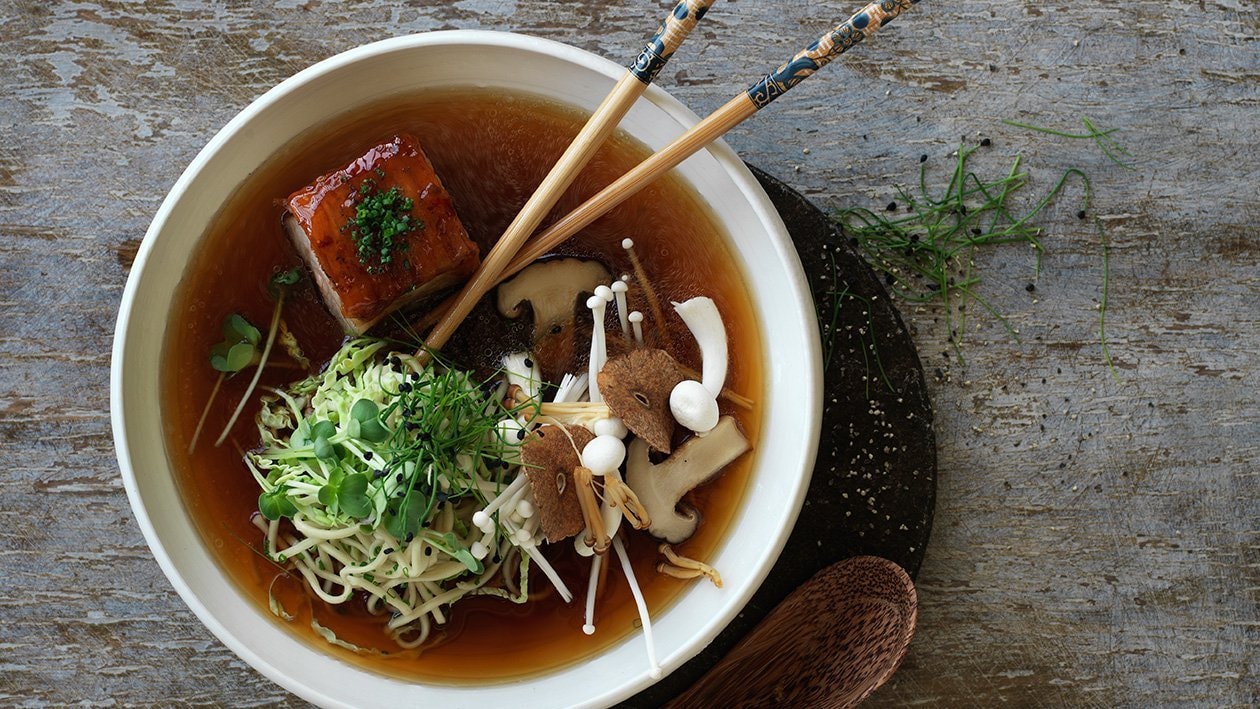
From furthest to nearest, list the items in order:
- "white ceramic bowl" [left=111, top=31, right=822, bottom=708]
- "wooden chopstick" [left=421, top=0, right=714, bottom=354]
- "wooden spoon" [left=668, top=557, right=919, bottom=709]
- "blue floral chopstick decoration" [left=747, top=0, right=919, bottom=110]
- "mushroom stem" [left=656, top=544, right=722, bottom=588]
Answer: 1. "wooden spoon" [left=668, top=557, right=919, bottom=709]
2. "mushroom stem" [left=656, top=544, right=722, bottom=588]
3. "white ceramic bowl" [left=111, top=31, right=822, bottom=708]
4. "wooden chopstick" [left=421, top=0, right=714, bottom=354]
5. "blue floral chopstick decoration" [left=747, top=0, right=919, bottom=110]

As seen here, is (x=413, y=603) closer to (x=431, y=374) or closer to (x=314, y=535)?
(x=314, y=535)

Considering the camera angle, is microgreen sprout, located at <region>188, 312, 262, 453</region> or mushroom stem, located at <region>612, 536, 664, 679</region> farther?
microgreen sprout, located at <region>188, 312, 262, 453</region>

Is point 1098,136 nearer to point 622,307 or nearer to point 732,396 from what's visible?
point 732,396

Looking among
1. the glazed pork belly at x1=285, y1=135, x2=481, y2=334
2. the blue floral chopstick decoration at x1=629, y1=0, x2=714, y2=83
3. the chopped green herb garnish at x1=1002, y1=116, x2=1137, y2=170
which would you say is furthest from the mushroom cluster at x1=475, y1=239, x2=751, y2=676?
the chopped green herb garnish at x1=1002, y1=116, x2=1137, y2=170

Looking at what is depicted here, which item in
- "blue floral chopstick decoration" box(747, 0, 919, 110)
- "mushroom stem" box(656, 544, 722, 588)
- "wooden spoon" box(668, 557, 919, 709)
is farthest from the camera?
"wooden spoon" box(668, 557, 919, 709)

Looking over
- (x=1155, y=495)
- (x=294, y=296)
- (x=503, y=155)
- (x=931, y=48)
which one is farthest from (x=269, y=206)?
(x=1155, y=495)

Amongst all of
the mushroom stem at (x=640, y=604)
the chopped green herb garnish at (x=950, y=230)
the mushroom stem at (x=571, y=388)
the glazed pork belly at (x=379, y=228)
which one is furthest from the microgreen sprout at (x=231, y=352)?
the chopped green herb garnish at (x=950, y=230)

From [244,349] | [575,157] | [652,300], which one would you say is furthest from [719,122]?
[244,349]

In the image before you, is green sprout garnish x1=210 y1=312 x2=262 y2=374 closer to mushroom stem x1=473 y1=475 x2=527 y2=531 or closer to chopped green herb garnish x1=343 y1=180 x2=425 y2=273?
chopped green herb garnish x1=343 y1=180 x2=425 y2=273
